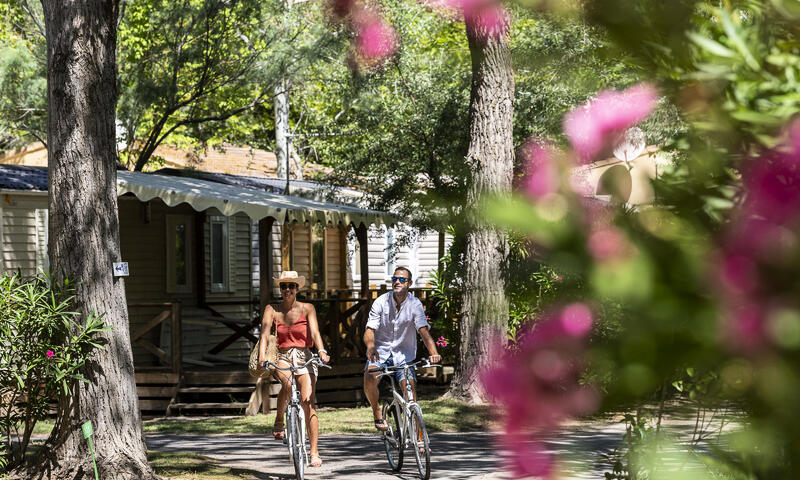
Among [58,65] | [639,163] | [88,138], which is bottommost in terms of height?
[639,163]

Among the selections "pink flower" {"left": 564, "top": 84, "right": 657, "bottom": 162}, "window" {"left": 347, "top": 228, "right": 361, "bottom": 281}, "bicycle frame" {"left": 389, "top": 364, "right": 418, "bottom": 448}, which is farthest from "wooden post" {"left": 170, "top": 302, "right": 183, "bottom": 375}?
"pink flower" {"left": 564, "top": 84, "right": 657, "bottom": 162}

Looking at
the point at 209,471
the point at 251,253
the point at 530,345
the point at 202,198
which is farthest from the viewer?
the point at 251,253

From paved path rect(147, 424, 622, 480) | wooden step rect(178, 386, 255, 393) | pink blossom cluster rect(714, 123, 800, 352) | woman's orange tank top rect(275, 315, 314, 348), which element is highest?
pink blossom cluster rect(714, 123, 800, 352)

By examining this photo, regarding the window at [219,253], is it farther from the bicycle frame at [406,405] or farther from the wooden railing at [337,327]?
the bicycle frame at [406,405]

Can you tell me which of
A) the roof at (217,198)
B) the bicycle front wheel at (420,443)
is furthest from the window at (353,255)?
the bicycle front wheel at (420,443)

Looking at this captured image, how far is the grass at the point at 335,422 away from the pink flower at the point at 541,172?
13.0 m

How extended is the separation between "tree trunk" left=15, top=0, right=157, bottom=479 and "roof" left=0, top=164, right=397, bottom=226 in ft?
20.0

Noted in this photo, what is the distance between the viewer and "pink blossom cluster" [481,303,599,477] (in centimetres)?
118

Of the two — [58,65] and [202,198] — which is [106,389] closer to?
[58,65]

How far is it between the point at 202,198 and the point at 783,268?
15101 millimetres

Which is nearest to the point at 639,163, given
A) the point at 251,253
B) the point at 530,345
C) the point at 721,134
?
the point at 721,134

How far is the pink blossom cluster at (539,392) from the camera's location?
1.18 m

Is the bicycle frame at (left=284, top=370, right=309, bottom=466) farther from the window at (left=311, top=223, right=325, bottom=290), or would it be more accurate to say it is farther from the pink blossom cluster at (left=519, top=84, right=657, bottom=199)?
the window at (left=311, top=223, right=325, bottom=290)

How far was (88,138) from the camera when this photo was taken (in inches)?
369
